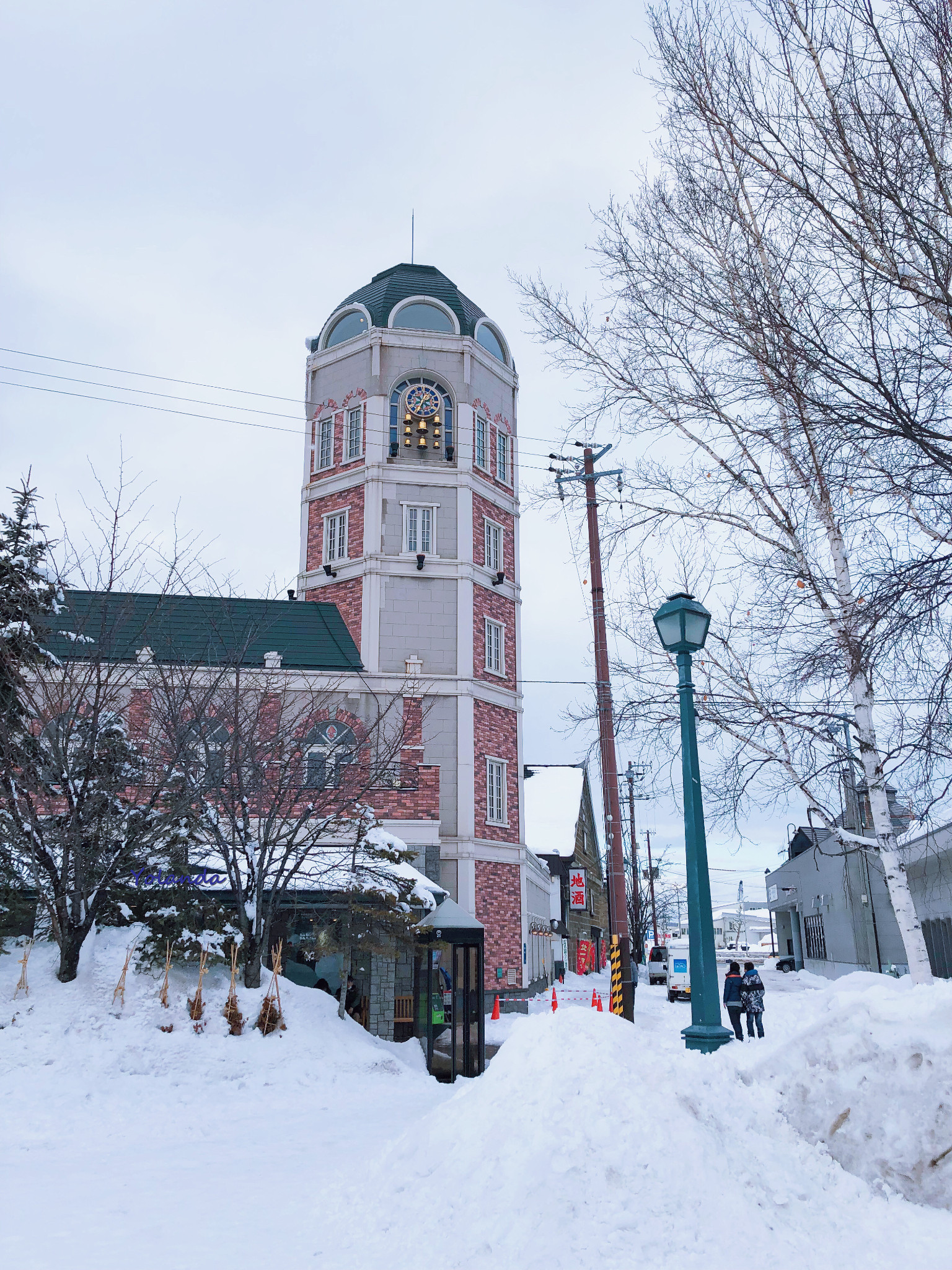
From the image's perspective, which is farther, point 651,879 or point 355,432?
point 651,879

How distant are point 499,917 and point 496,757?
13.7 ft

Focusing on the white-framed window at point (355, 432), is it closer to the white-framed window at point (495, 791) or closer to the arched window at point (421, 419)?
the arched window at point (421, 419)

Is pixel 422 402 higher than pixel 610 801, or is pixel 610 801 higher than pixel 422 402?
pixel 422 402

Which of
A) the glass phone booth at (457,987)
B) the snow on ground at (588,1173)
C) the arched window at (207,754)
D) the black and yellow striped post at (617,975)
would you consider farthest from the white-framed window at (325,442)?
the snow on ground at (588,1173)

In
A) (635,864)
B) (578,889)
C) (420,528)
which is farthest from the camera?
(635,864)

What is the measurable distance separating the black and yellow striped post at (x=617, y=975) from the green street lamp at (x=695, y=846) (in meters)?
9.63

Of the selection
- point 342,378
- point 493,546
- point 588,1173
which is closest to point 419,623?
point 493,546

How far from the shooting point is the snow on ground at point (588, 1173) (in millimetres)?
5059

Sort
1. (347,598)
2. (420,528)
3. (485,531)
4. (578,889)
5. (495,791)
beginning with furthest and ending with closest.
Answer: (578,889) < (485,531) < (420,528) < (347,598) < (495,791)

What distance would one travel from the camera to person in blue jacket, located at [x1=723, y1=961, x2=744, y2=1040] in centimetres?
1883

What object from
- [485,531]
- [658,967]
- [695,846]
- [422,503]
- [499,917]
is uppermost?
[422,503]

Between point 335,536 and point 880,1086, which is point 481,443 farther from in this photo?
point 880,1086

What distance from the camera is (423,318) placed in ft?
95.1

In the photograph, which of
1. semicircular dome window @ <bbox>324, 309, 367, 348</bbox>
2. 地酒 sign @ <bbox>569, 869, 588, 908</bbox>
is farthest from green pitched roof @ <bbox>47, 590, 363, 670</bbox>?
地酒 sign @ <bbox>569, 869, 588, 908</bbox>
